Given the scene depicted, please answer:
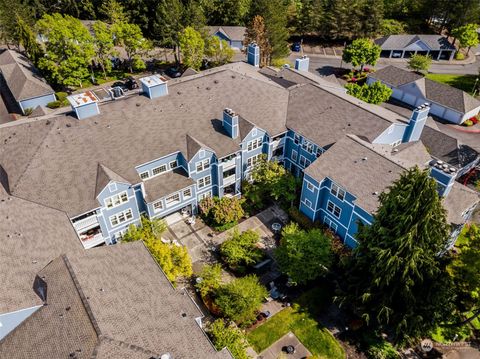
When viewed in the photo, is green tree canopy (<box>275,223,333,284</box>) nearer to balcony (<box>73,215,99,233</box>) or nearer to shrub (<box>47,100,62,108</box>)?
balcony (<box>73,215,99,233</box>)

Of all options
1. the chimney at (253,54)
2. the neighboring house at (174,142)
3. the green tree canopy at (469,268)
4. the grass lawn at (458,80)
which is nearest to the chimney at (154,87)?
the neighboring house at (174,142)

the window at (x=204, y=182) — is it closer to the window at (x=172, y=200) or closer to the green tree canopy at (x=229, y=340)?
the window at (x=172, y=200)

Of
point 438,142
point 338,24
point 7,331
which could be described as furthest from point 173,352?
point 338,24

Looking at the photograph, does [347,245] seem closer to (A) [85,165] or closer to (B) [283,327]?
(B) [283,327]

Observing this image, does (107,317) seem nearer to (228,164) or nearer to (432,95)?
(228,164)

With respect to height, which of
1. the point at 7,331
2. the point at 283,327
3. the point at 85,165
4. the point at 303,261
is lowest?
the point at 283,327

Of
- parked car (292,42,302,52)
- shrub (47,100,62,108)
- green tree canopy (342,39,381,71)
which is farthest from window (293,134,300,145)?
parked car (292,42,302,52)
